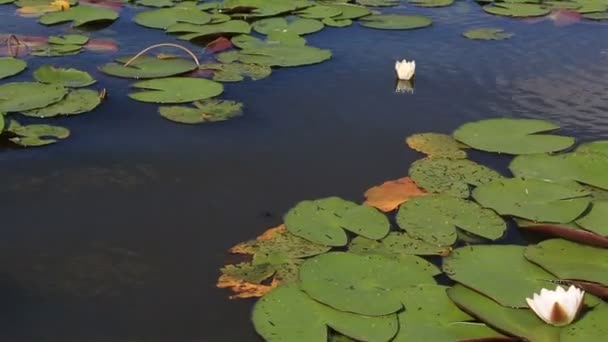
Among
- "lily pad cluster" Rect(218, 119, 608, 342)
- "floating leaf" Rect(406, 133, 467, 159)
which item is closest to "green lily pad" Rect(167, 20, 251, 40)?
"floating leaf" Rect(406, 133, 467, 159)

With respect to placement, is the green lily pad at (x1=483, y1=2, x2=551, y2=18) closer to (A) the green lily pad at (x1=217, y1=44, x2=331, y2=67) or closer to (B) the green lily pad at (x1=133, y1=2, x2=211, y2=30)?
(A) the green lily pad at (x1=217, y1=44, x2=331, y2=67)

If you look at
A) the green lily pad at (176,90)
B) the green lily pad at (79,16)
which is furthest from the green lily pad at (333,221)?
the green lily pad at (79,16)

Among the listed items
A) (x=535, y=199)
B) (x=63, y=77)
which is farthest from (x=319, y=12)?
(x=535, y=199)

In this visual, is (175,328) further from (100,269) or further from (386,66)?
(386,66)

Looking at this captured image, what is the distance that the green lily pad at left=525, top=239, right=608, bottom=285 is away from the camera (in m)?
2.39

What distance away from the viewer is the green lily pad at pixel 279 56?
426 centimetres

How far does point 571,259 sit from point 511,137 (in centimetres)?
99

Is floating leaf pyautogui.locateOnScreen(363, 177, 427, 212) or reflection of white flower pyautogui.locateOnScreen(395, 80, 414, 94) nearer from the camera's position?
floating leaf pyautogui.locateOnScreen(363, 177, 427, 212)

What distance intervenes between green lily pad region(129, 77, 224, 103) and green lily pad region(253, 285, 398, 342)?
1.70 meters

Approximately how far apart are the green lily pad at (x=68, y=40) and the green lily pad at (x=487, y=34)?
2.49 meters

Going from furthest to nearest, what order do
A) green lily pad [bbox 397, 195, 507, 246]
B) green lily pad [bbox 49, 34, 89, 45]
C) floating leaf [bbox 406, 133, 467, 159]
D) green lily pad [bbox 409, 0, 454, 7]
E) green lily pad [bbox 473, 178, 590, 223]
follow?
green lily pad [bbox 409, 0, 454, 7]
green lily pad [bbox 49, 34, 89, 45]
floating leaf [bbox 406, 133, 467, 159]
green lily pad [bbox 473, 178, 590, 223]
green lily pad [bbox 397, 195, 507, 246]

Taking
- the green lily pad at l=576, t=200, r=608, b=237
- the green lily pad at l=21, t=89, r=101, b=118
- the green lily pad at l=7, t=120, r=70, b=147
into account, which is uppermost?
the green lily pad at l=21, t=89, r=101, b=118

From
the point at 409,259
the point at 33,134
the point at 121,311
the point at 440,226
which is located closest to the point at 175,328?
the point at 121,311

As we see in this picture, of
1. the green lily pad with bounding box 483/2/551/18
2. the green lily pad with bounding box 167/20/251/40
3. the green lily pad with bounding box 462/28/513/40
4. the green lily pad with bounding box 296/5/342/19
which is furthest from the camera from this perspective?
the green lily pad with bounding box 483/2/551/18
